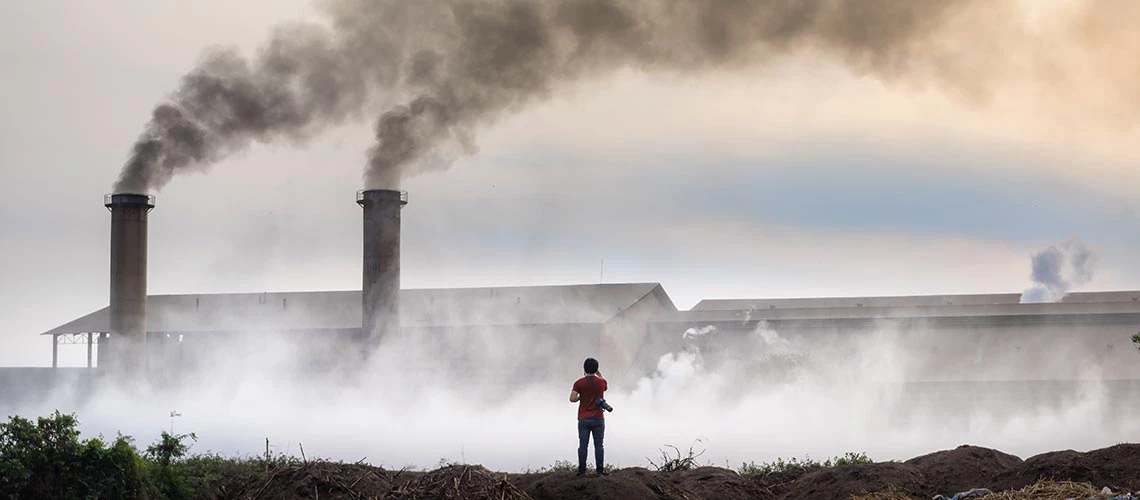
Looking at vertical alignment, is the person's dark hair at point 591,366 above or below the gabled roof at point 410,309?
below

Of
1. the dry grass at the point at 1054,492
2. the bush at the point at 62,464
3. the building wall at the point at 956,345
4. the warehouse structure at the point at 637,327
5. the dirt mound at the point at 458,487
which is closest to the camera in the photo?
the dry grass at the point at 1054,492

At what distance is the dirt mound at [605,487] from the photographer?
1927 cm

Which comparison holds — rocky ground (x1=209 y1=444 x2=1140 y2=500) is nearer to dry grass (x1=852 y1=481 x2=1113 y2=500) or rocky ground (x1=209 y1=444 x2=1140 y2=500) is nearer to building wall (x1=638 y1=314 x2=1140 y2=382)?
dry grass (x1=852 y1=481 x2=1113 y2=500)

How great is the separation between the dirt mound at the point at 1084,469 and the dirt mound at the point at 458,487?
7633 mm

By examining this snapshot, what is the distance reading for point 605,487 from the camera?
1936 centimetres

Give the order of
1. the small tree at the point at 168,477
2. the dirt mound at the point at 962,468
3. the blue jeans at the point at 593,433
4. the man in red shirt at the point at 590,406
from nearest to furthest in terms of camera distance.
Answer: the man in red shirt at the point at 590,406 < the blue jeans at the point at 593,433 < the dirt mound at the point at 962,468 < the small tree at the point at 168,477

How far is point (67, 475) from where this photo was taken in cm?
2170

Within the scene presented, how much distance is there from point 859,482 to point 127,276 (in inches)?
1865

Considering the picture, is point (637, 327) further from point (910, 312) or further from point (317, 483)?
point (317, 483)

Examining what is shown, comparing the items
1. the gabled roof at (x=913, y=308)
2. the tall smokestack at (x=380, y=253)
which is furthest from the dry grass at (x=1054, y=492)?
the gabled roof at (x=913, y=308)

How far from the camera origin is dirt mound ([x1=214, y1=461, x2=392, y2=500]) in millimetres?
19703

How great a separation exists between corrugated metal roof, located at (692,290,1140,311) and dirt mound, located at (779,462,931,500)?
57.8 meters

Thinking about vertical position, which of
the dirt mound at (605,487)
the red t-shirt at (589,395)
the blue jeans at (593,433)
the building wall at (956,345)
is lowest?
the dirt mound at (605,487)

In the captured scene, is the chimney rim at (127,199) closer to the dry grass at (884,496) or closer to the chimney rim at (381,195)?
the chimney rim at (381,195)
